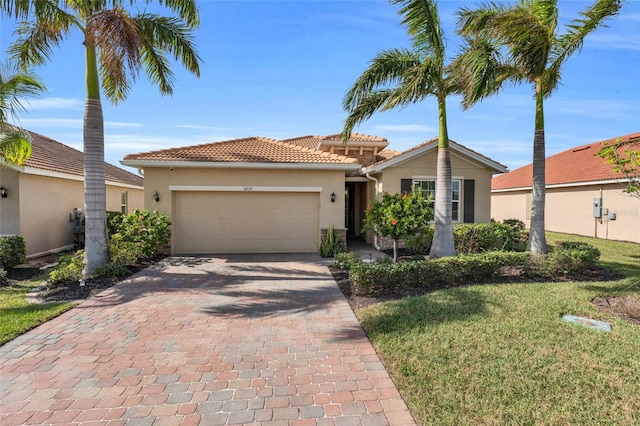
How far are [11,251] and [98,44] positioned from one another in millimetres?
6591

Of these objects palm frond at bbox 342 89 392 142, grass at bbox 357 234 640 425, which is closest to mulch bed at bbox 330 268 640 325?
grass at bbox 357 234 640 425

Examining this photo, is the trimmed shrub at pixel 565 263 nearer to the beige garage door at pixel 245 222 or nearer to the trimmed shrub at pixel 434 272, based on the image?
the trimmed shrub at pixel 434 272

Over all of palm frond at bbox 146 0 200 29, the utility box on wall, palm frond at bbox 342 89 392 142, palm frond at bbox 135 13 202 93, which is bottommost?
the utility box on wall

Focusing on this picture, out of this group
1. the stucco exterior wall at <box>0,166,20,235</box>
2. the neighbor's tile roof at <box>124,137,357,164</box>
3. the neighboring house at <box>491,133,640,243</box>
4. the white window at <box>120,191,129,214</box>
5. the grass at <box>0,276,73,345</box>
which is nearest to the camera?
the grass at <box>0,276,73,345</box>

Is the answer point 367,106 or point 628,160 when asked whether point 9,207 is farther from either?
point 628,160

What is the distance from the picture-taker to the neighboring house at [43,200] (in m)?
11.1

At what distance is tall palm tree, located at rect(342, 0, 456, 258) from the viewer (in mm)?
8609

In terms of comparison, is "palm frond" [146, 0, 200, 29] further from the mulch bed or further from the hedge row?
the mulch bed

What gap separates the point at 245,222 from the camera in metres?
12.6

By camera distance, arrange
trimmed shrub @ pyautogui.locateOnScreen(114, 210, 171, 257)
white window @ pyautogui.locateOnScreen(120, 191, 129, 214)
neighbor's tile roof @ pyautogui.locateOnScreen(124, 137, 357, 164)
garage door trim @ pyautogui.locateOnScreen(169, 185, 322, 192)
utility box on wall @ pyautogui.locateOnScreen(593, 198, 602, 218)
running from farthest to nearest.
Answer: white window @ pyautogui.locateOnScreen(120, 191, 129, 214) < utility box on wall @ pyautogui.locateOnScreen(593, 198, 602, 218) < garage door trim @ pyautogui.locateOnScreen(169, 185, 322, 192) < neighbor's tile roof @ pyautogui.locateOnScreen(124, 137, 357, 164) < trimmed shrub @ pyautogui.locateOnScreen(114, 210, 171, 257)

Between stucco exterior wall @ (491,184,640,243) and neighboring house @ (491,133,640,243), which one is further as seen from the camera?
neighboring house @ (491,133,640,243)

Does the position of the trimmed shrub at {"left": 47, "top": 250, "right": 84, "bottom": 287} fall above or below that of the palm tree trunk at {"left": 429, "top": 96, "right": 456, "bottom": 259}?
below

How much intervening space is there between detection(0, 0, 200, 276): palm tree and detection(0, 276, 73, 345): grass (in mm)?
1571

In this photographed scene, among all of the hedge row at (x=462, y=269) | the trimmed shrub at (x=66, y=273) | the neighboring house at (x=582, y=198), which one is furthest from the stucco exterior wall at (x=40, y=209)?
the neighboring house at (x=582, y=198)
